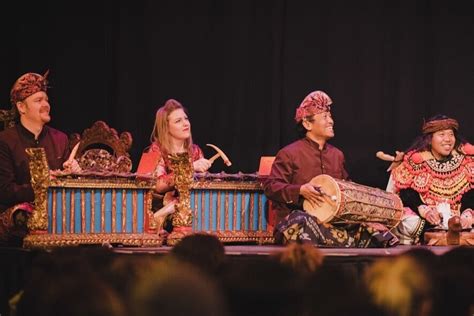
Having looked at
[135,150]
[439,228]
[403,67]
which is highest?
[403,67]

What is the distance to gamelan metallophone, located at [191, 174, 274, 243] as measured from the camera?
705 centimetres

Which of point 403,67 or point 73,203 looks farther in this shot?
point 403,67

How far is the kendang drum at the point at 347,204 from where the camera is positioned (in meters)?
6.67

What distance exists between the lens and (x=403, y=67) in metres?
8.10

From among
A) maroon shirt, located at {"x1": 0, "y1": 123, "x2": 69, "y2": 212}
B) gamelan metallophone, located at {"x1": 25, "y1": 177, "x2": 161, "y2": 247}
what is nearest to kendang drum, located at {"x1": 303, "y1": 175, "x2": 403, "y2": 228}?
gamelan metallophone, located at {"x1": 25, "y1": 177, "x2": 161, "y2": 247}

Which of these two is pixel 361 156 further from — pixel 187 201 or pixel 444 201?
pixel 187 201

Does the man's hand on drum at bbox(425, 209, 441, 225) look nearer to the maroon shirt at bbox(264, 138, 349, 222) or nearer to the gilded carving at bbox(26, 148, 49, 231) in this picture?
the maroon shirt at bbox(264, 138, 349, 222)

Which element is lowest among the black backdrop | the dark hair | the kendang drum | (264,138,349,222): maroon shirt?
the kendang drum

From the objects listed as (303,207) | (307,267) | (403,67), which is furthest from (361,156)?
(307,267)

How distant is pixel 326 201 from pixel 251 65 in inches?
68.4

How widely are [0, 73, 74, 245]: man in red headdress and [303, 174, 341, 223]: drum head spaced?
1785 millimetres

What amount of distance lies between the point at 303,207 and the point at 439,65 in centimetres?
207

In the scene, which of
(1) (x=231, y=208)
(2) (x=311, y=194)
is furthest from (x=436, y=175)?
(1) (x=231, y=208)

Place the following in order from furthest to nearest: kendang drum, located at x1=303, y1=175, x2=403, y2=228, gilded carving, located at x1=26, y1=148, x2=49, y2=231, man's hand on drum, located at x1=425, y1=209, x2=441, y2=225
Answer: man's hand on drum, located at x1=425, y1=209, x2=441, y2=225
kendang drum, located at x1=303, y1=175, x2=403, y2=228
gilded carving, located at x1=26, y1=148, x2=49, y2=231
